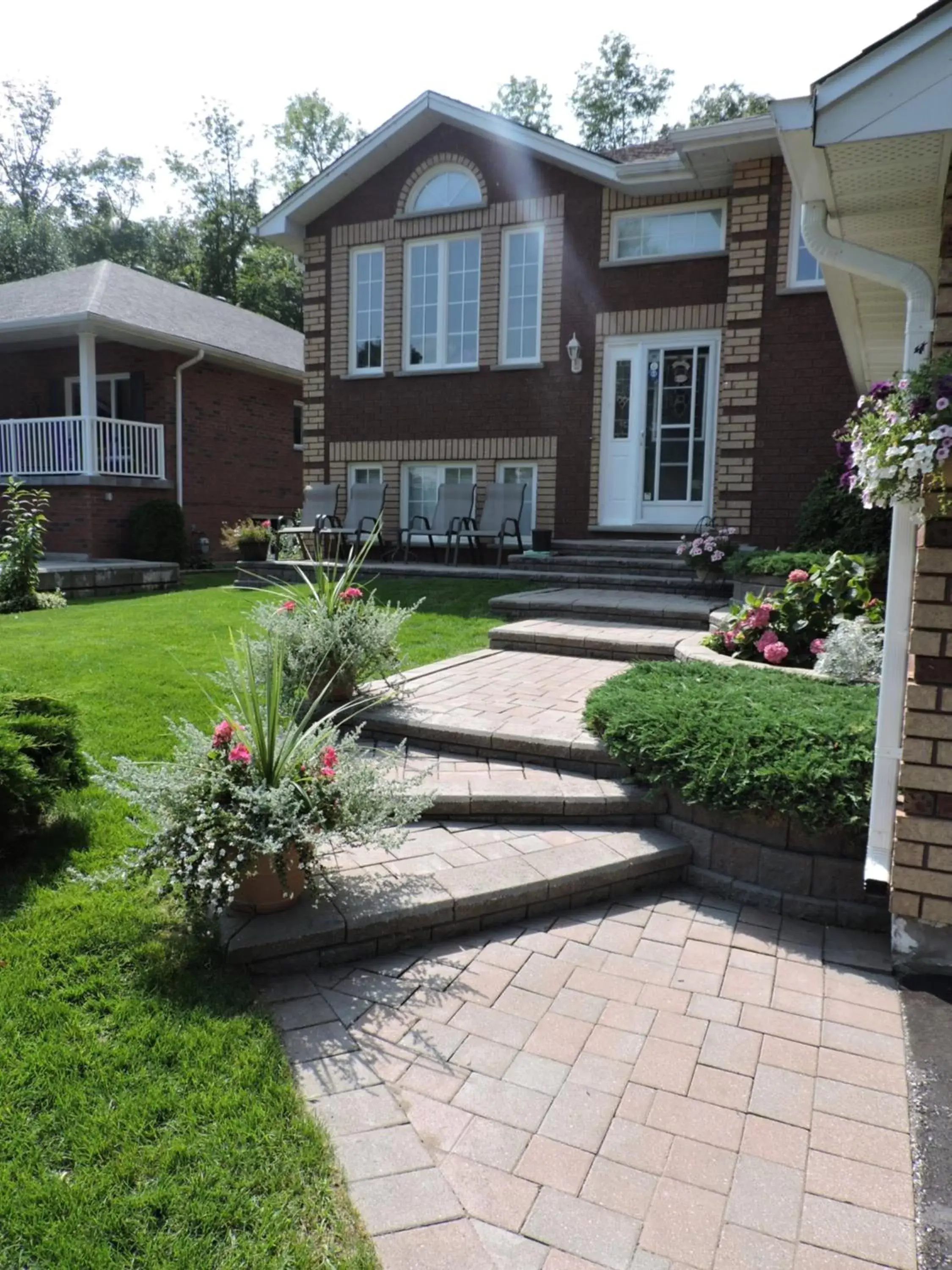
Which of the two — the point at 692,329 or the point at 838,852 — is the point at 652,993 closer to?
the point at 838,852

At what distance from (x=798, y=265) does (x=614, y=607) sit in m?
5.01

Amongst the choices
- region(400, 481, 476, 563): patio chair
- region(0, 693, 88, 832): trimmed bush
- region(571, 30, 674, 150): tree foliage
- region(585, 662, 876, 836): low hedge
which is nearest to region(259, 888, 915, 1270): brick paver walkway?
region(585, 662, 876, 836): low hedge

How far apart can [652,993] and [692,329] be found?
9.23 meters

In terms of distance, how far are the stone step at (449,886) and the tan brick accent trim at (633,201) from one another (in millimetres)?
9016

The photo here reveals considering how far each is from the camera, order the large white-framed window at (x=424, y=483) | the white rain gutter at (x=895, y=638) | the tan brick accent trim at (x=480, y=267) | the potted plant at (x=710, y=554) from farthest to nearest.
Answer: the large white-framed window at (x=424, y=483) < the tan brick accent trim at (x=480, y=267) < the potted plant at (x=710, y=554) < the white rain gutter at (x=895, y=638)

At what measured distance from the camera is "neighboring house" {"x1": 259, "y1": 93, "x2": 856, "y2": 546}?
957 centimetres

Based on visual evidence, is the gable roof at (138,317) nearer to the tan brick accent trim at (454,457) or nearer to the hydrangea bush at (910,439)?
the tan brick accent trim at (454,457)

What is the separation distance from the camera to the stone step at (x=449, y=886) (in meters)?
2.72

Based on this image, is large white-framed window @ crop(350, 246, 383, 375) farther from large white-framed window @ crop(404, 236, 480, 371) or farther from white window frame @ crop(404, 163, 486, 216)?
white window frame @ crop(404, 163, 486, 216)

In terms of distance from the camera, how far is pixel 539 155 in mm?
10773

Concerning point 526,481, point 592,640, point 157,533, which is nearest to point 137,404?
point 157,533

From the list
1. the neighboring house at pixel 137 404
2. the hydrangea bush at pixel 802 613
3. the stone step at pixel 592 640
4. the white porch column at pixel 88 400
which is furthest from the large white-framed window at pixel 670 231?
the white porch column at pixel 88 400

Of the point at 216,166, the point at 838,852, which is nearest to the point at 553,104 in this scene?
the point at 216,166

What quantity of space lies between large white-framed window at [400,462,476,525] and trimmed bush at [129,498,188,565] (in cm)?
379
